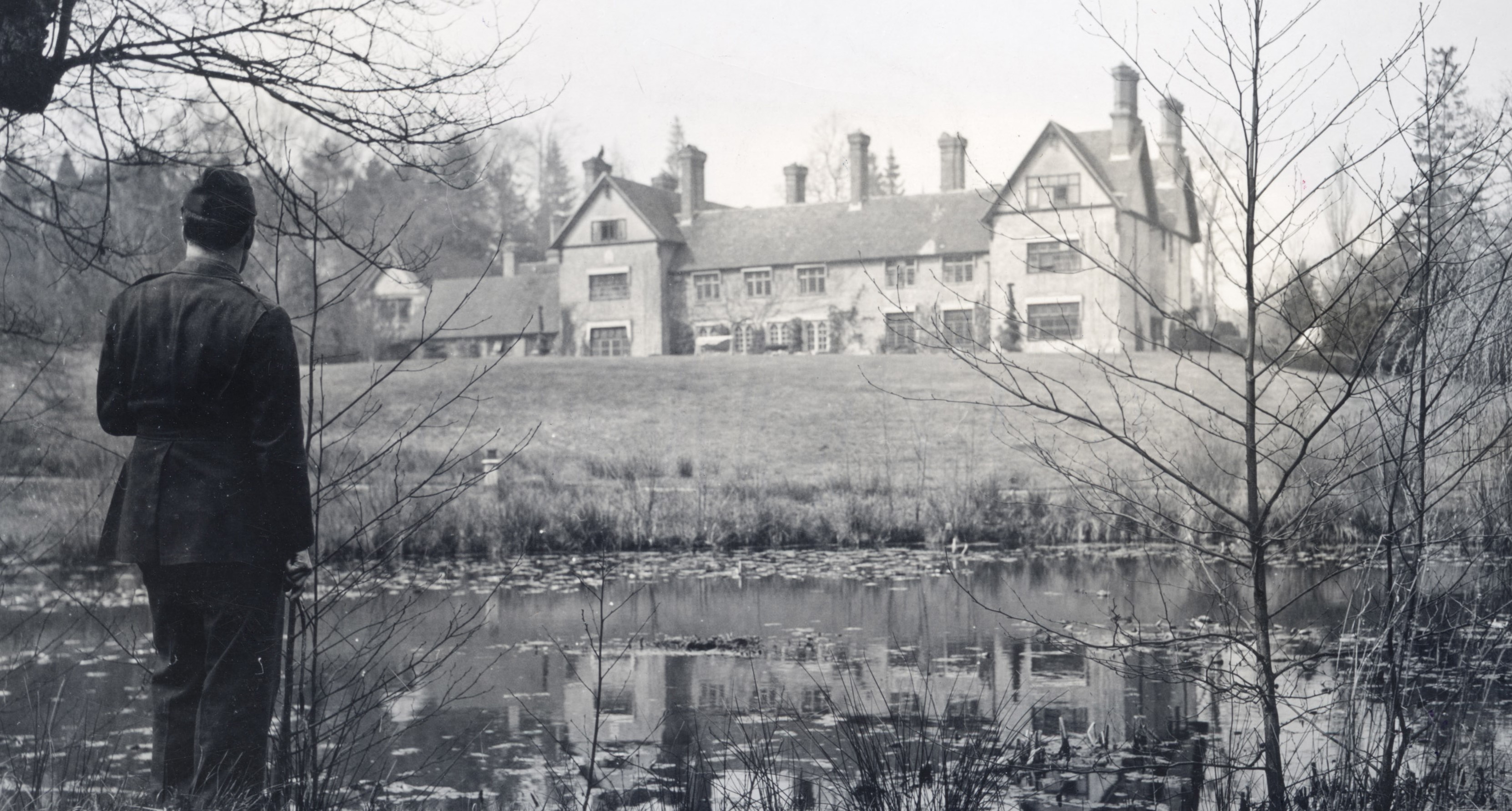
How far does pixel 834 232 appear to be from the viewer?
4706cm

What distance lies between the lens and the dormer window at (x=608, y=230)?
4878 cm

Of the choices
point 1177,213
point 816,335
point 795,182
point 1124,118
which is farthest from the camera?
point 795,182

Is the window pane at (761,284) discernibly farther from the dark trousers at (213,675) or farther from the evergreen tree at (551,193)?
the dark trousers at (213,675)

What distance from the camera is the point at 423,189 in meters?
40.1

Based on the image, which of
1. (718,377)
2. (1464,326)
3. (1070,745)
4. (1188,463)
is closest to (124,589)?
(1070,745)

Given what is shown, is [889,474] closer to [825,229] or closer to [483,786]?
[483,786]

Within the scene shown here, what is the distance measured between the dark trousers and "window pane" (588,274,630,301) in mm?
44602

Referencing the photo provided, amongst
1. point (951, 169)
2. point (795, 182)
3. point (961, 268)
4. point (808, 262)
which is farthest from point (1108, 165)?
point (795, 182)

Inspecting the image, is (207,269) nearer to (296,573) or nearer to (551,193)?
(296,573)

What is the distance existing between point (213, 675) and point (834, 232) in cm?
4368

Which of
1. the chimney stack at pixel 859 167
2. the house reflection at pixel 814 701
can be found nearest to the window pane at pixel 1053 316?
the chimney stack at pixel 859 167

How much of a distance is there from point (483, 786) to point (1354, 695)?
3.80 meters

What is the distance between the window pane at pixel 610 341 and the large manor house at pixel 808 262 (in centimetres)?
7

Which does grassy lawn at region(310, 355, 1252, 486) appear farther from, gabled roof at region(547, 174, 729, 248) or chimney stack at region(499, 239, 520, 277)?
chimney stack at region(499, 239, 520, 277)
